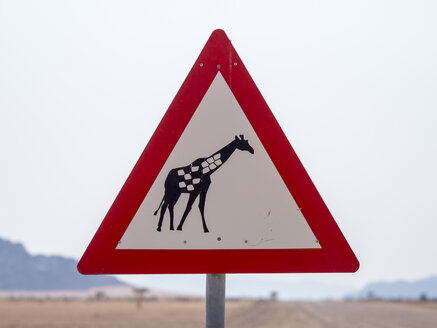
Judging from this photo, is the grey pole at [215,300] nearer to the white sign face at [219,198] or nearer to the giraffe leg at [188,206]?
the white sign face at [219,198]

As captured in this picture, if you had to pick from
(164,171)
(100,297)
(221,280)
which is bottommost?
(221,280)

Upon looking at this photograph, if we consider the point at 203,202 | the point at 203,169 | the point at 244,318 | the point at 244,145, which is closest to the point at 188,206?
the point at 203,202

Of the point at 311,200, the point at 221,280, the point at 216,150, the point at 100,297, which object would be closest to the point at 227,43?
the point at 216,150

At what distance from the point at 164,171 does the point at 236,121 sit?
0.38 m

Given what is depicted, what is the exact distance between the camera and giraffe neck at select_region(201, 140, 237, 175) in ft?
9.57

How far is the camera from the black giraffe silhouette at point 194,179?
290cm

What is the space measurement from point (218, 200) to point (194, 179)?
132 millimetres

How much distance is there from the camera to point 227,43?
3.07 m

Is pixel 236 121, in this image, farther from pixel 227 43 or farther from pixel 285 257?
pixel 285 257

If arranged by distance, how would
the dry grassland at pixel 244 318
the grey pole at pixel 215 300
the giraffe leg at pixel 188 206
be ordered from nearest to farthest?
the grey pole at pixel 215 300, the giraffe leg at pixel 188 206, the dry grassland at pixel 244 318

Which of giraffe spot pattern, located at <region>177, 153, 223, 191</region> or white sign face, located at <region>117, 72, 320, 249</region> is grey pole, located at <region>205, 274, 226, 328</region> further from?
giraffe spot pattern, located at <region>177, 153, 223, 191</region>

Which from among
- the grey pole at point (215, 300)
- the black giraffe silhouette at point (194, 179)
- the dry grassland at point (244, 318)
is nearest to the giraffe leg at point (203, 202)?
the black giraffe silhouette at point (194, 179)

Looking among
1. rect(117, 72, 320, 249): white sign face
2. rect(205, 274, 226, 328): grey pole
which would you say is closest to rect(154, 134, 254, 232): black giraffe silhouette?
rect(117, 72, 320, 249): white sign face

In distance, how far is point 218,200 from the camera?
2.91 m
